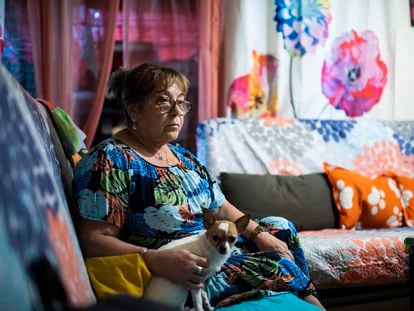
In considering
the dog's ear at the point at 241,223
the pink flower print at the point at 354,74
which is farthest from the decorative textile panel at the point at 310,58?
the dog's ear at the point at 241,223

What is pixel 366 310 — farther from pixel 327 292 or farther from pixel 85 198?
pixel 85 198

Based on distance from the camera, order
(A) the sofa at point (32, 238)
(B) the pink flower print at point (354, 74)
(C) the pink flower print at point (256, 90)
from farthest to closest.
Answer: (B) the pink flower print at point (354, 74) → (C) the pink flower print at point (256, 90) → (A) the sofa at point (32, 238)

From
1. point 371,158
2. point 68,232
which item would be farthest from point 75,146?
point 371,158

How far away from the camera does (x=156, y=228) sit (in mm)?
1550

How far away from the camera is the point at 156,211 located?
1544 mm

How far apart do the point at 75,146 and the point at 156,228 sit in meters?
0.48

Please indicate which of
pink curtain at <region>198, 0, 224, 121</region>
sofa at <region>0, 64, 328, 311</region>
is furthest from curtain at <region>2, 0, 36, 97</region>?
sofa at <region>0, 64, 328, 311</region>

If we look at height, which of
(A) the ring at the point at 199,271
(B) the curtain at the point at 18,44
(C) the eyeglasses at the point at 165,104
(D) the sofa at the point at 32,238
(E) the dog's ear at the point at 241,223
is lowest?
(A) the ring at the point at 199,271

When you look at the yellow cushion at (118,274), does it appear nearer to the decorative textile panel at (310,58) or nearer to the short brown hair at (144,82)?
the short brown hair at (144,82)

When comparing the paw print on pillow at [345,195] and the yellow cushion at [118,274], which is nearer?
the yellow cushion at [118,274]

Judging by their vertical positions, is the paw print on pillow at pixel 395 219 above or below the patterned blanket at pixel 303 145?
below

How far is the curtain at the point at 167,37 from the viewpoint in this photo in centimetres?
284

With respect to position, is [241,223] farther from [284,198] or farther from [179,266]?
[284,198]

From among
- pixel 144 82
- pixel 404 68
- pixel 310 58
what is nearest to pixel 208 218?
pixel 144 82
